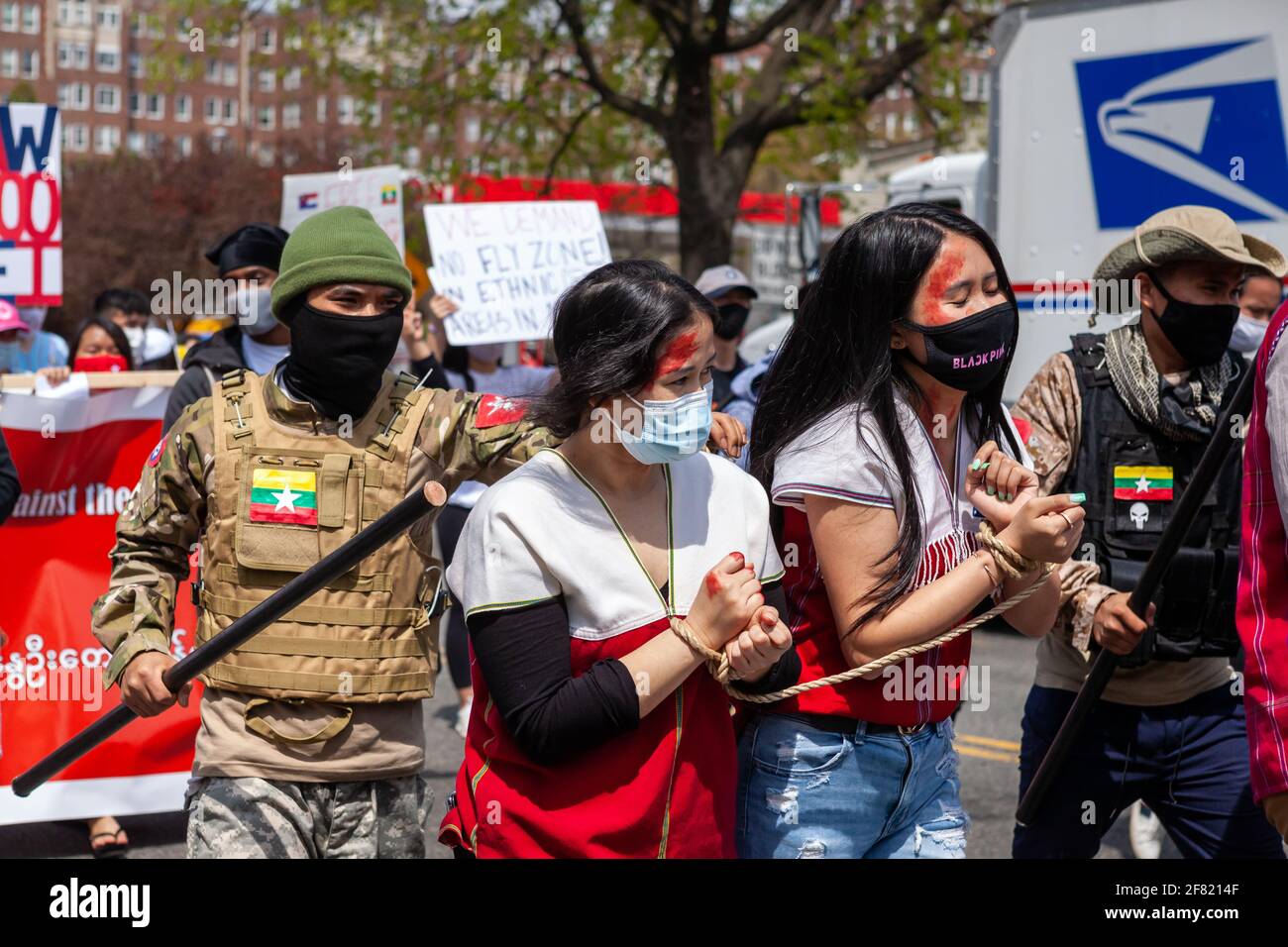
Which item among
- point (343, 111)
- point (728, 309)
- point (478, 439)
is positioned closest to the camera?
point (478, 439)

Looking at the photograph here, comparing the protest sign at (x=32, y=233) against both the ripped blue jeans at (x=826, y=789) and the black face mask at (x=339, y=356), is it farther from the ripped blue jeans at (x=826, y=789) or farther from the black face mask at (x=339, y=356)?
the ripped blue jeans at (x=826, y=789)

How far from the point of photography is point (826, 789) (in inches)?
111

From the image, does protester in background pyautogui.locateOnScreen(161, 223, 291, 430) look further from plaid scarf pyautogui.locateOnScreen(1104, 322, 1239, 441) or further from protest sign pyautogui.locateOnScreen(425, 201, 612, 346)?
plaid scarf pyautogui.locateOnScreen(1104, 322, 1239, 441)

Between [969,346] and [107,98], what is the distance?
397 ft

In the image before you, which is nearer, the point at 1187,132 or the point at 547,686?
the point at 547,686

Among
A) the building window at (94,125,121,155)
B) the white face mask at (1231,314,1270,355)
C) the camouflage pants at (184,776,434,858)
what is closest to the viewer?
the camouflage pants at (184,776,434,858)

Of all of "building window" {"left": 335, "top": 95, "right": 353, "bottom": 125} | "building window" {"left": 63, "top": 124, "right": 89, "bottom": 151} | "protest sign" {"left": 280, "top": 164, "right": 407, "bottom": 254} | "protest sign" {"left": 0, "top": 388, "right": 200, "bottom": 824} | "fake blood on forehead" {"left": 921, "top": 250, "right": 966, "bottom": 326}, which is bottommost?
"protest sign" {"left": 0, "top": 388, "right": 200, "bottom": 824}

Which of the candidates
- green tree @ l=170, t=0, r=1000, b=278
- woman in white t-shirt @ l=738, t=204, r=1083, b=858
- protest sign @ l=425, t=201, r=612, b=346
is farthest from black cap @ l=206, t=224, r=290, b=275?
green tree @ l=170, t=0, r=1000, b=278

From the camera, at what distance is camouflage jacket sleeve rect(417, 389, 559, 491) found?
11.1ft

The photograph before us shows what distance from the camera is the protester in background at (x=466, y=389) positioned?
7.12 m

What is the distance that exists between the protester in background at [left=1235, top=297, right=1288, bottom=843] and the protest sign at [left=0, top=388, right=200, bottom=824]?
4.19m

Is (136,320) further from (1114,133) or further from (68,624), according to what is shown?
(1114,133)

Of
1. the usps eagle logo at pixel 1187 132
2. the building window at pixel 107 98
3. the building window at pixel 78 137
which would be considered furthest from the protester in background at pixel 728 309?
the building window at pixel 107 98

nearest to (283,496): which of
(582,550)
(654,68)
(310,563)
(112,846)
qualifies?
(310,563)
